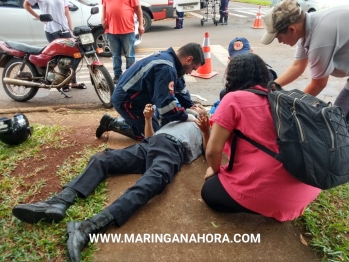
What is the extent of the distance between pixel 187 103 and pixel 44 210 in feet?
6.36

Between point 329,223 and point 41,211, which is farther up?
point 41,211

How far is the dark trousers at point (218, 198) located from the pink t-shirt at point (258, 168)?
0.18 feet

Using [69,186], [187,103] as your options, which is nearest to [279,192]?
[69,186]

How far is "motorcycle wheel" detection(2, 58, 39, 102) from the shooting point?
501 centimetres

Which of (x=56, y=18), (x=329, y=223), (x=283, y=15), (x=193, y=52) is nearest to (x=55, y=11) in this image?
(x=56, y=18)

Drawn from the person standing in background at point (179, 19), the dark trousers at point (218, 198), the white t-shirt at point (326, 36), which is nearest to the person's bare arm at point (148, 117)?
the dark trousers at point (218, 198)

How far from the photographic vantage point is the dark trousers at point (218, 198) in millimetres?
2273

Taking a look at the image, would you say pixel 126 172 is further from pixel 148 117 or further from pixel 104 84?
pixel 104 84

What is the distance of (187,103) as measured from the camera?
12.1ft

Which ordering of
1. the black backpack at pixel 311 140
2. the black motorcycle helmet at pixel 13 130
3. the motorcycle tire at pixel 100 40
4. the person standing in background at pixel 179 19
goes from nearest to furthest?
1. the black backpack at pixel 311 140
2. the black motorcycle helmet at pixel 13 130
3. the motorcycle tire at pixel 100 40
4. the person standing in background at pixel 179 19

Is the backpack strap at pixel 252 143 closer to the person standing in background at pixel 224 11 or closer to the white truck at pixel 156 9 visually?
the white truck at pixel 156 9

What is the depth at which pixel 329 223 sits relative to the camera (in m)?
2.46

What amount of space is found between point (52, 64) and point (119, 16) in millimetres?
1345

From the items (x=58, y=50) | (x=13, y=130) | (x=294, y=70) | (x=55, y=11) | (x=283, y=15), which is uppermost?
(x=283, y=15)
